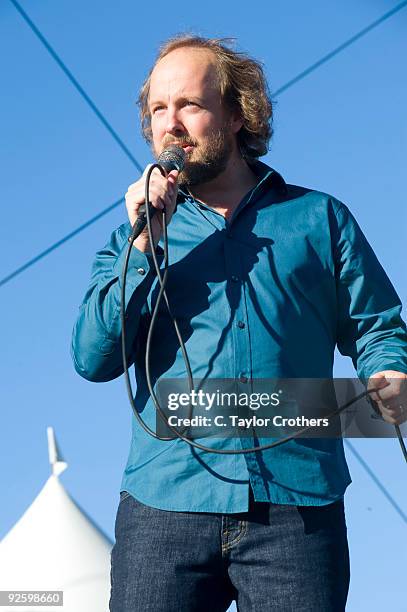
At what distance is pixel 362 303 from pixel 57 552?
3.01 m

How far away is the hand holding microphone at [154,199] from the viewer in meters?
1.75

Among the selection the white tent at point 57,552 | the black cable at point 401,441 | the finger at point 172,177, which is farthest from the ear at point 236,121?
the white tent at point 57,552

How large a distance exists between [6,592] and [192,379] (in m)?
2.90

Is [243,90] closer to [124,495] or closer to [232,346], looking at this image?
[232,346]

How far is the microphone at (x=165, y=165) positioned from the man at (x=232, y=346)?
1 cm

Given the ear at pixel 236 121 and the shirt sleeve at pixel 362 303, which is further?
the ear at pixel 236 121

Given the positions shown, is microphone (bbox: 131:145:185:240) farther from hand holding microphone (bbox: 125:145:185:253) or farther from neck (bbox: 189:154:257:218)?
neck (bbox: 189:154:257:218)

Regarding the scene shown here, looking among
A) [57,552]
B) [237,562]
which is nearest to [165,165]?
[237,562]

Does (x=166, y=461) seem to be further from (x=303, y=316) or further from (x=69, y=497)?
(x=69, y=497)

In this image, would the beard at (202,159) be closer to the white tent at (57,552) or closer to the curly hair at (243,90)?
the curly hair at (243,90)

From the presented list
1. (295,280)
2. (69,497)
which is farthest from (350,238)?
(69,497)

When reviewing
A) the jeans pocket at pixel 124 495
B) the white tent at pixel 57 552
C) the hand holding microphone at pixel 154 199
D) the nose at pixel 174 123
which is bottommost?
the white tent at pixel 57 552

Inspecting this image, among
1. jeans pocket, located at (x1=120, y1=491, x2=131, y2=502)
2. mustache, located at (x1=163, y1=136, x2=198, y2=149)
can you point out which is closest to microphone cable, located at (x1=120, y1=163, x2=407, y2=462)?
jeans pocket, located at (x1=120, y1=491, x2=131, y2=502)

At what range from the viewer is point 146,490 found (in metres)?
1.73
